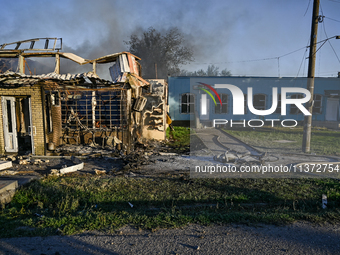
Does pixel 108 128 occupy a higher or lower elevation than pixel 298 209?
higher

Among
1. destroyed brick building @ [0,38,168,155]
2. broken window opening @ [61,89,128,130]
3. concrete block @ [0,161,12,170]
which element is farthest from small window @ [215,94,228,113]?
concrete block @ [0,161,12,170]

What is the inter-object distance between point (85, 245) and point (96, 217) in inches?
29.8

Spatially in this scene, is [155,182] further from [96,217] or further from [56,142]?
[56,142]

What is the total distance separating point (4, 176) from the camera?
6.72m

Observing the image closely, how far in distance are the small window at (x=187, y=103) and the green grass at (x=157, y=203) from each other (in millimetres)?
14100

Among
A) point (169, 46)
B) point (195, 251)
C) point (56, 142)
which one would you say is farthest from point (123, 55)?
point (169, 46)

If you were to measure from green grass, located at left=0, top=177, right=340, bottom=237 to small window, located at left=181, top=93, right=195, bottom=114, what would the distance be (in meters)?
14.1

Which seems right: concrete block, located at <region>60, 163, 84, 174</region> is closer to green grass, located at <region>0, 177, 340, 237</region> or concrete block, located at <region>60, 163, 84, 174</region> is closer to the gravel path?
green grass, located at <region>0, 177, 340, 237</region>

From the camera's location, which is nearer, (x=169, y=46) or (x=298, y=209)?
(x=298, y=209)

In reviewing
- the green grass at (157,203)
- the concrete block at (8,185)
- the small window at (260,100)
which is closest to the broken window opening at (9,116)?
the green grass at (157,203)

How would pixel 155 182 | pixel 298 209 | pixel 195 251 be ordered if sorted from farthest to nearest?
pixel 155 182
pixel 298 209
pixel 195 251

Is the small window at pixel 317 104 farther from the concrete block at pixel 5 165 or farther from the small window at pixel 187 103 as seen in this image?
the concrete block at pixel 5 165

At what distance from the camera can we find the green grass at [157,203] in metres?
3.86

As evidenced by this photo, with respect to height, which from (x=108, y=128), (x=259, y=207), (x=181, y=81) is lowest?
(x=259, y=207)
